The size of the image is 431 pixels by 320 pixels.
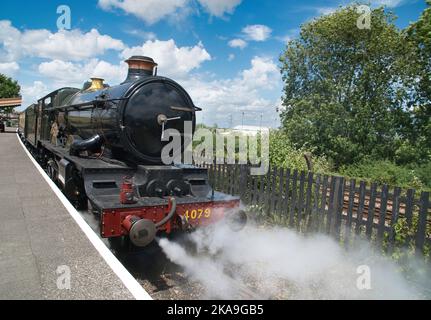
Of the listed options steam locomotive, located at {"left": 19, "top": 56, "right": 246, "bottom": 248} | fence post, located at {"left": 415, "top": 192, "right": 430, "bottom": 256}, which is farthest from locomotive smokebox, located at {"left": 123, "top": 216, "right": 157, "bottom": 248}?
fence post, located at {"left": 415, "top": 192, "right": 430, "bottom": 256}

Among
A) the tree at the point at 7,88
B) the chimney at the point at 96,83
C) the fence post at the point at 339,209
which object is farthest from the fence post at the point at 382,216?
the tree at the point at 7,88

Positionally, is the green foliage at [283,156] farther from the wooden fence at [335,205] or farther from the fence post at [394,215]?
the fence post at [394,215]

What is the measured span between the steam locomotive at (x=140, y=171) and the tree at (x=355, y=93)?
12216 millimetres

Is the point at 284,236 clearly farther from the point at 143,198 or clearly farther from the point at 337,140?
the point at 337,140

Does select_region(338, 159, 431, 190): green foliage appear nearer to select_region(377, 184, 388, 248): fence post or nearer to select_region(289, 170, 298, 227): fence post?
select_region(289, 170, 298, 227): fence post

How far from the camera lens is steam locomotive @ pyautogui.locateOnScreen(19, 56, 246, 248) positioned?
440 cm

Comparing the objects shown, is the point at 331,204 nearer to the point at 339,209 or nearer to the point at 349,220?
the point at 339,209

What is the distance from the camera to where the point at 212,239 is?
5.33 meters

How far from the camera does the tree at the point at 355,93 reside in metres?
16.4

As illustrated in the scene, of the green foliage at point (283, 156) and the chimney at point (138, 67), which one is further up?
the chimney at point (138, 67)

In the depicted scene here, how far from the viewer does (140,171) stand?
5238mm

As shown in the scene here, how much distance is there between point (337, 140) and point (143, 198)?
13780mm

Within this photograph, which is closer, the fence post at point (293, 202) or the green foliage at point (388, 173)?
the fence post at point (293, 202)
